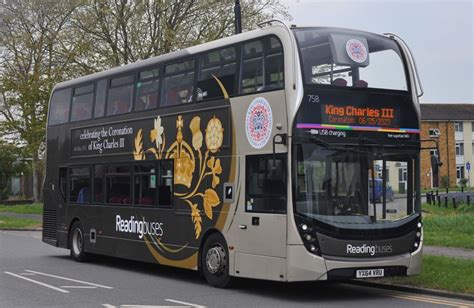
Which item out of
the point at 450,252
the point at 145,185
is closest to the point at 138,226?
the point at 145,185

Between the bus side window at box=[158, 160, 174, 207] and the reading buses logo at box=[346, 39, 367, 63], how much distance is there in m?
4.38

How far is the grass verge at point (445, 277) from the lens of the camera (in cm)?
1138

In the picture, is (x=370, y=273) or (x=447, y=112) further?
(x=447, y=112)

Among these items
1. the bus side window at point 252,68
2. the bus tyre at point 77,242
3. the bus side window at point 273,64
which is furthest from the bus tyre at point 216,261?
the bus tyre at point 77,242

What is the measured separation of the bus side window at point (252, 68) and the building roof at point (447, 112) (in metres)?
71.6

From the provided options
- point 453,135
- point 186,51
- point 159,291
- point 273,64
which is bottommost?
point 159,291

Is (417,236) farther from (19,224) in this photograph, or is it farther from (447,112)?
(447,112)

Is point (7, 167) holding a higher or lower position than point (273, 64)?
higher

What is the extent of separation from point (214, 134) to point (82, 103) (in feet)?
20.0

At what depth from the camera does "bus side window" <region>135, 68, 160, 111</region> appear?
1472 cm

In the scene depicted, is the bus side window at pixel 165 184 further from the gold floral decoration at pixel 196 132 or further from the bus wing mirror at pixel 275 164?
the bus wing mirror at pixel 275 164

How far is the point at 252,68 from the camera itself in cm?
1198

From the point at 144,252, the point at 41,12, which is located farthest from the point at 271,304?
the point at 41,12

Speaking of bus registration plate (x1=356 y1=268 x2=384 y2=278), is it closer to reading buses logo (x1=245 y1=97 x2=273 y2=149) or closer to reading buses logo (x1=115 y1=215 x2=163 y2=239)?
reading buses logo (x1=245 y1=97 x2=273 y2=149)
